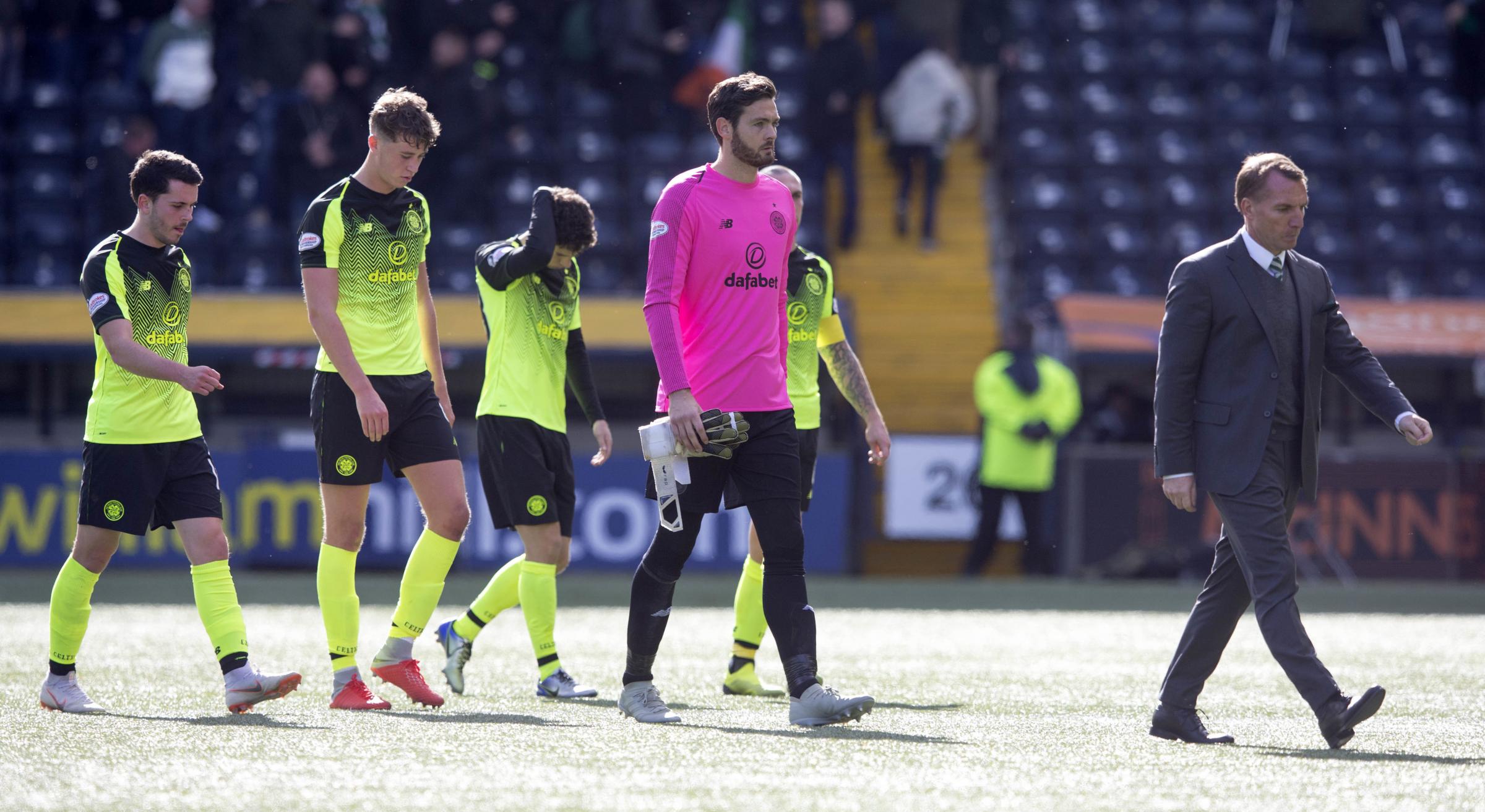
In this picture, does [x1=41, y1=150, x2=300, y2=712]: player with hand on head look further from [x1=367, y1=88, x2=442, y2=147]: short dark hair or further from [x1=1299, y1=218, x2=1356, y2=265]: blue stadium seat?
[x1=1299, y1=218, x2=1356, y2=265]: blue stadium seat

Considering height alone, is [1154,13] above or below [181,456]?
above

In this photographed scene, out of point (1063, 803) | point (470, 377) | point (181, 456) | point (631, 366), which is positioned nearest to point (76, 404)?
point (470, 377)

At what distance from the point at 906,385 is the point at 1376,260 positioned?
5222mm

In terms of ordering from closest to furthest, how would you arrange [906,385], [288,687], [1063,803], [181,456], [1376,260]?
1. [1063,803]
2. [288,687]
3. [181,456]
4. [906,385]
5. [1376,260]

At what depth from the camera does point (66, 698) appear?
6.20 m

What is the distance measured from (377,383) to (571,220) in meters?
1.07

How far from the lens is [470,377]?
1608cm

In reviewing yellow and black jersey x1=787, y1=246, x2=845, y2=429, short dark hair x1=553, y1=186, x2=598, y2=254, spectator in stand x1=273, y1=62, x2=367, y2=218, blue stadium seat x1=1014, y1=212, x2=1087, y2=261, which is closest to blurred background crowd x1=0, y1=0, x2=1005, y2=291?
spectator in stand x1=273, y1=62, x2=367, y2=218

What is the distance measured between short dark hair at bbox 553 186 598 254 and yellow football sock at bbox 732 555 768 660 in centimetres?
153

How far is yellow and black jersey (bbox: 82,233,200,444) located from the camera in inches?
249

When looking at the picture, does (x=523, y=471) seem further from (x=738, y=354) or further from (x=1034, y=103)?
(x=1034, y=103)

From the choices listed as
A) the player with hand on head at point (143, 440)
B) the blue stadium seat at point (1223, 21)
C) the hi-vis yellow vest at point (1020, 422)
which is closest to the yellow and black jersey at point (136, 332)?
the player with hand on head at point (143, 440)

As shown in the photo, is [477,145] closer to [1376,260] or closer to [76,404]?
[76,404]

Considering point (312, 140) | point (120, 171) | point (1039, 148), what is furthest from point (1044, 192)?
point (120, 171)
